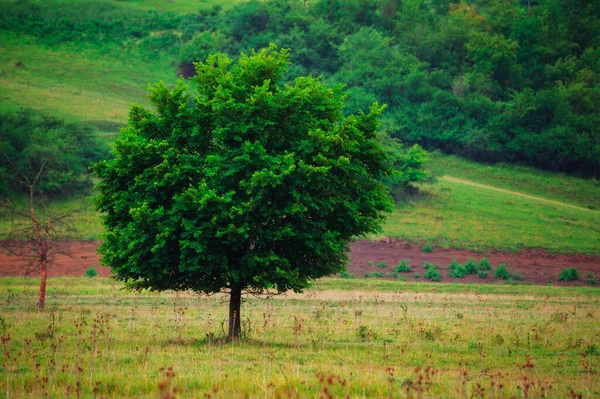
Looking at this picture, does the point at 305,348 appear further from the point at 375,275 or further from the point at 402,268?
the point at 402,268

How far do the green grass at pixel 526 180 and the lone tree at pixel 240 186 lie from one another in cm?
5983

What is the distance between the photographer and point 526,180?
280ft

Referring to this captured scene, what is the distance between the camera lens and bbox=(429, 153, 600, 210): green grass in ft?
265

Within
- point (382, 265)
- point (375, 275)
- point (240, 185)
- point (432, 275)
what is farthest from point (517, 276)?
point (240, 185)

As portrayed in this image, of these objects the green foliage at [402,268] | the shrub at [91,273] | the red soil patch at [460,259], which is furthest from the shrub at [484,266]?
the shrub at [91,273]

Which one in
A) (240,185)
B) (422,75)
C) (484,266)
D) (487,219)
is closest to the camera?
(240,185)

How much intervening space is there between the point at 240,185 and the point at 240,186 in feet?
0.62

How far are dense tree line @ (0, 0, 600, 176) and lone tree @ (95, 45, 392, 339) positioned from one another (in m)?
59.1

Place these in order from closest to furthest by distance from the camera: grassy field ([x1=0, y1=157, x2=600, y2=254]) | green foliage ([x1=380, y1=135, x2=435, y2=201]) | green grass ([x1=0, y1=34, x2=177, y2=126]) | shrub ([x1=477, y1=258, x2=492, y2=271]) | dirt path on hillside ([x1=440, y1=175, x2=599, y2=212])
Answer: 1. shrub ([x1=477, y1=258, x2=492, y2=271])
2. grassy field ([x1=0, y1=157, x2=600, y2=254])
3. green foliage ([x1=380, y1=135, x2=435, y2=201])
4. dirt path on hillside ([x1=440, y1=175, x2=599, y2=212])
5. green grass ([x1=0, y1=34, x2=177, y2=126])

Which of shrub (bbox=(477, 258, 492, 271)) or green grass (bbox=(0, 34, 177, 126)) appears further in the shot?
green grass (bbox=(0, 34, 177, 126))

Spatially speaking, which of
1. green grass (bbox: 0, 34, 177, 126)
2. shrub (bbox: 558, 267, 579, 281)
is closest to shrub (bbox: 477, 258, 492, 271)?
shrub (bbox: 558, 267, 579, 281)

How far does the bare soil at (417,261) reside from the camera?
5409 centimetres

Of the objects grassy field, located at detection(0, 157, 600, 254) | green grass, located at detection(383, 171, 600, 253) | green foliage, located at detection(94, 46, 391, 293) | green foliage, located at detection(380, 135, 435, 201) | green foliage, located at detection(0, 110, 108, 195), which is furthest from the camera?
green foliage, located at detection(380, 135, 435, 201)

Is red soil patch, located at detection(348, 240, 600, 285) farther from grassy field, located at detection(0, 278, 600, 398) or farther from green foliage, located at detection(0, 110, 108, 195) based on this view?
green foliage, located at detection(0, 110, 108, 195)
